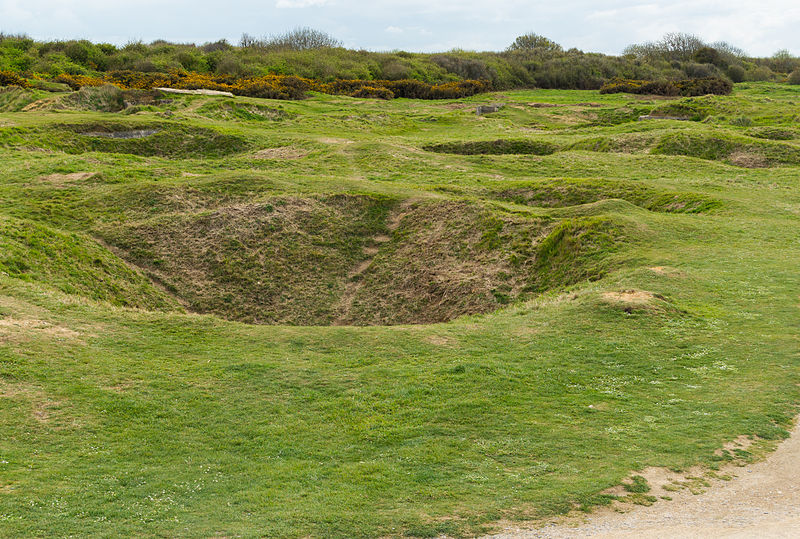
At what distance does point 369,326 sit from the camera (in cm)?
2089

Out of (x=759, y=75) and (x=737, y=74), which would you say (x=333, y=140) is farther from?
(x=759, y=75)

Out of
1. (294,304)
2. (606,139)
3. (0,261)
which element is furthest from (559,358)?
(606,139)

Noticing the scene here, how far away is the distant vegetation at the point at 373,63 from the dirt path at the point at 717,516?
71963 mm

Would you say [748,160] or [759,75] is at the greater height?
[759,75]

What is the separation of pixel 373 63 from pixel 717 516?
101493mm

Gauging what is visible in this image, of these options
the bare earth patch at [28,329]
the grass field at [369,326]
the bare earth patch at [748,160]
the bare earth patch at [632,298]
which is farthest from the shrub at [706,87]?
the bare earth patch at [28,329]

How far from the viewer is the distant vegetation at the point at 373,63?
279 ft

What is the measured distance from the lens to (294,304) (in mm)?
27031

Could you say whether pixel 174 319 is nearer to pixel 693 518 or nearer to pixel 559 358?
pixel 559 358

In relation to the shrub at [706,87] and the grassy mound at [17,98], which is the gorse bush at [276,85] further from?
the shrub at [706,87]

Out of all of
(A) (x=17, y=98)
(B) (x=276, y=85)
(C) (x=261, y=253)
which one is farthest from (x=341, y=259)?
(B) (x=276, y=85)

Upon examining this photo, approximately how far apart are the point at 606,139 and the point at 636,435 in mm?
37923

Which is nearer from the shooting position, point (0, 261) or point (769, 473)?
point (769, 473)

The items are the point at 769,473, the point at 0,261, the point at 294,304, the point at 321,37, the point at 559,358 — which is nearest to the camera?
the point at 769,473
